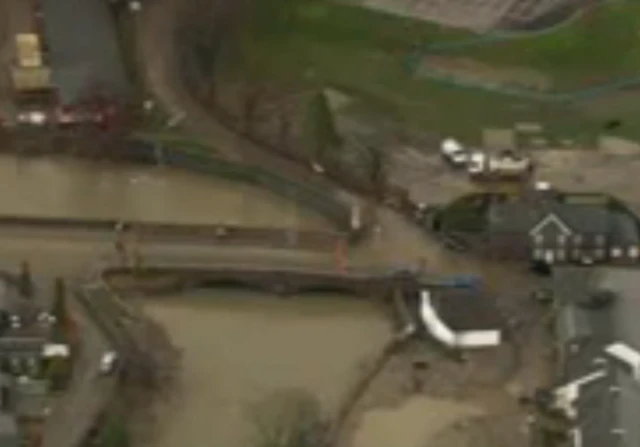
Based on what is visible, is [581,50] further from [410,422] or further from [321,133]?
[410,422]

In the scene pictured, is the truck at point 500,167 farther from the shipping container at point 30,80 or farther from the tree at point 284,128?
the shipping container at point 30,80

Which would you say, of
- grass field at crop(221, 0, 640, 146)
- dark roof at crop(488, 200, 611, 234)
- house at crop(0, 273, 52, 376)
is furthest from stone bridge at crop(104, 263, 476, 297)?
grass field at crop(221, 0, 640, 146)

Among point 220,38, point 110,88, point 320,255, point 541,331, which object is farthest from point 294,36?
point 541,331

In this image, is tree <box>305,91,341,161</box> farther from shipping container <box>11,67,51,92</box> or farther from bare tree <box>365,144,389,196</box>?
shipping container <box>11,67,51,92</box>

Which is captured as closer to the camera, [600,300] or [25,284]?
[600,300]

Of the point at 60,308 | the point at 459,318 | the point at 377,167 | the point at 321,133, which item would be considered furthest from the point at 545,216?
the point at 60,308

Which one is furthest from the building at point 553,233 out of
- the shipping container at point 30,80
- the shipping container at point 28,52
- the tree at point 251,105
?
the shipping container at point 28,52

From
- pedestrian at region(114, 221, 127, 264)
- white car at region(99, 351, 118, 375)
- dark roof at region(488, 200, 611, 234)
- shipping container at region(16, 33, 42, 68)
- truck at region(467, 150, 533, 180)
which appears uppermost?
shipping container at region(16, 33, 42, 68)
